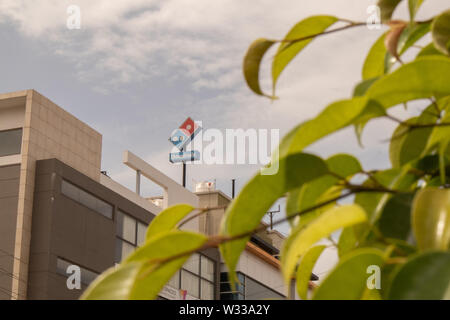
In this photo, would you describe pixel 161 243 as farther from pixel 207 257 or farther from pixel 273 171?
pixel 207 257

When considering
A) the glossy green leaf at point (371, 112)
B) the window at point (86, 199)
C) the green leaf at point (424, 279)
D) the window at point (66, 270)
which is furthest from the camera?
the window at point (86, 199)

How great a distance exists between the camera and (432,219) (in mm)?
410

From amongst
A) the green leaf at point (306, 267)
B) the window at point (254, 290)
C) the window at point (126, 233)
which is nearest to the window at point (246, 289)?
the window at point (254, 290)

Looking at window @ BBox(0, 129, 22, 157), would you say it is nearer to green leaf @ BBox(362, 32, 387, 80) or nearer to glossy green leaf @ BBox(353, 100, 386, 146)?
green leaf @ BBox(362, 32, 387, 80)

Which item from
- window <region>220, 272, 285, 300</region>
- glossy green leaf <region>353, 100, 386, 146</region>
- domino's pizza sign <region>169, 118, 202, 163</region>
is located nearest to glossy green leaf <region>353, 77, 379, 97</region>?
glossy green leaf <region>353, 100, 386, 146</region>

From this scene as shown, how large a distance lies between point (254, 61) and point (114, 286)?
27 centimetres

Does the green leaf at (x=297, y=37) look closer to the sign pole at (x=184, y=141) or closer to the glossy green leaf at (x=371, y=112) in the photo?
the glossy green leaf at (x=371, y=112)

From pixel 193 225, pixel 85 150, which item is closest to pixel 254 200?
pixel 85 150

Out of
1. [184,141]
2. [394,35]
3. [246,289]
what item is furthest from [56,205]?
[394,35]

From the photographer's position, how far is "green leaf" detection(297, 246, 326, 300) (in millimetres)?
661

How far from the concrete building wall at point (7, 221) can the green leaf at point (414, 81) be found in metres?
14.2

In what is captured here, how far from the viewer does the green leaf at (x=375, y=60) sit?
0.69 meters
